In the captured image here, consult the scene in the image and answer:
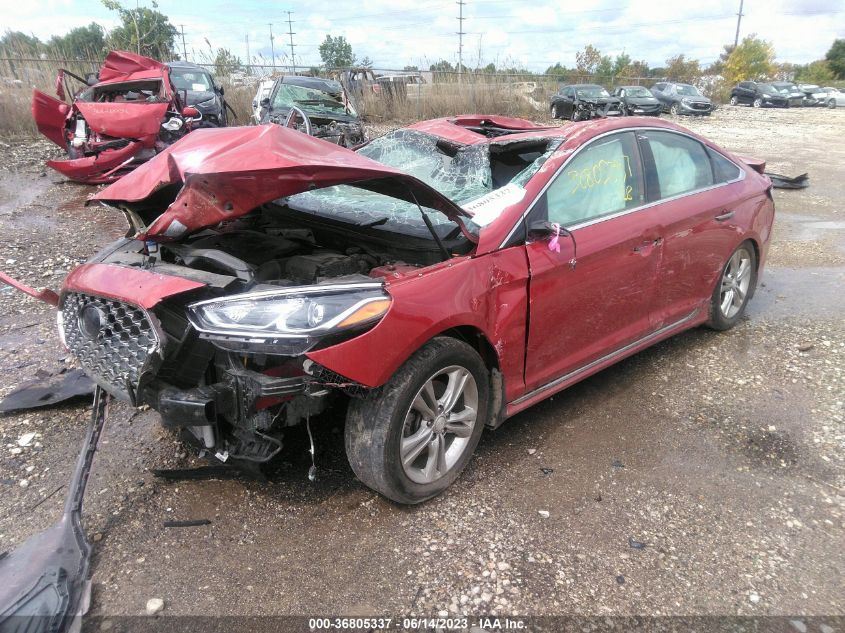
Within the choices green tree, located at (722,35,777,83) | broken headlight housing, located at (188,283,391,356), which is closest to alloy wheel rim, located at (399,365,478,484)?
broken headlight housing, located at (188,283,391,356)

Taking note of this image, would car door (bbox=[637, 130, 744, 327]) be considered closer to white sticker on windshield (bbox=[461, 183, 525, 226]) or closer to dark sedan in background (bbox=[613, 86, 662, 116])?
white sticker on windshield (bbox=[461, 183, 525, 226])

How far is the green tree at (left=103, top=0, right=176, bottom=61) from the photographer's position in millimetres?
17239

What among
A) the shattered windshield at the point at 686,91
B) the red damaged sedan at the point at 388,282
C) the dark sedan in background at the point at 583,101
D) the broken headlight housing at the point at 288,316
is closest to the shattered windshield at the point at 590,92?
the dark sedan in background at the point at 583,101

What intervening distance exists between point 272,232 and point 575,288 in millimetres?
1697

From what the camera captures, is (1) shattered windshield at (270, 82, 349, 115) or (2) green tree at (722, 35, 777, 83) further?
Result: (2) green tree at (722, 35, 777, 83)

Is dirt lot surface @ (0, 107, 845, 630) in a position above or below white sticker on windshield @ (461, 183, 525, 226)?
below

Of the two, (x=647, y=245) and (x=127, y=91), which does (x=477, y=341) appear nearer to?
Answer: (x=647, y=245)

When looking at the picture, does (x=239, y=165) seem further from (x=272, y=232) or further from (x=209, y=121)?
(x=209, y=121)

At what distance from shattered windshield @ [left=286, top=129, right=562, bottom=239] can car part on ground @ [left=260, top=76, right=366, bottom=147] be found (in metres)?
7.75

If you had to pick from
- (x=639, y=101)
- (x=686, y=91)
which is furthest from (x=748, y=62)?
(x=639, y=101)

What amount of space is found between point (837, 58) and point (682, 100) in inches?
2343

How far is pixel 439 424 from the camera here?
8.84 ft

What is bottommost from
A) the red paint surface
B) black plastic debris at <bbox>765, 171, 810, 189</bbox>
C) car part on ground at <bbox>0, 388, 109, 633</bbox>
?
car part on ground at <bbox>0, 388, 109, 633</bbox>

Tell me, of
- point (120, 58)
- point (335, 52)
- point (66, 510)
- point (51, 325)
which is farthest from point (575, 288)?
point (335, 52)
